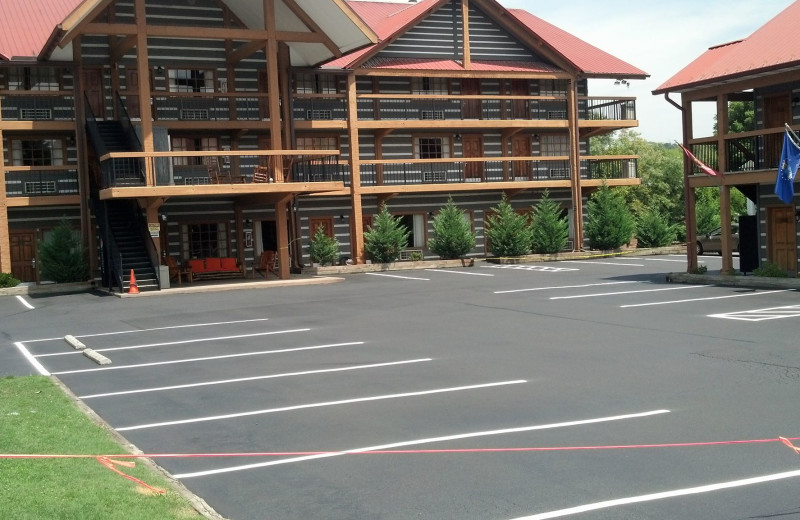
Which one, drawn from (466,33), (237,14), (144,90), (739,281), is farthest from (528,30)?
(739,281)

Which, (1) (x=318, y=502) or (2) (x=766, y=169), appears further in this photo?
(2) (x=766, y=169)

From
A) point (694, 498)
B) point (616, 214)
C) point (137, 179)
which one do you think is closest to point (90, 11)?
point (137, 179)

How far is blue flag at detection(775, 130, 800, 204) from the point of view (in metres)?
23.9

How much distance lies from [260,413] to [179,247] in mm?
26051

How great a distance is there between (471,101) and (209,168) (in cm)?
1383

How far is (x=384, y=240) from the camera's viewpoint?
37000 mm

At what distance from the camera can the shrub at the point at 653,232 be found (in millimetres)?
42094

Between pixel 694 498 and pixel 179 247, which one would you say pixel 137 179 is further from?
pixel 694 498

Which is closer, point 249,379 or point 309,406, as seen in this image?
point 309,406

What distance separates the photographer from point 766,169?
26422 mm

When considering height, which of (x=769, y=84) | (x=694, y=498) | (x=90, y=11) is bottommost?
(x=694, y=498)

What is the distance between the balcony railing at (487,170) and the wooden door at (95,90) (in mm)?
9694

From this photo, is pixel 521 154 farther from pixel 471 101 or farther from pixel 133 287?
pixel 133 287

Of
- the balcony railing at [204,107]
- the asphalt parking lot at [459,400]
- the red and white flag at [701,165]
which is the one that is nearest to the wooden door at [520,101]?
the balcony railing at [204,107]
